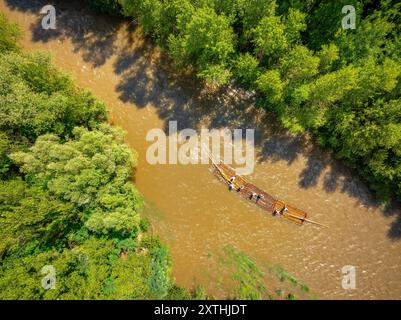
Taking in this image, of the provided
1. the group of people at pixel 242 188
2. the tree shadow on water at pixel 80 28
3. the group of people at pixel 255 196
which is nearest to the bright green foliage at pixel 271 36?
the group of people at pixel 242 188

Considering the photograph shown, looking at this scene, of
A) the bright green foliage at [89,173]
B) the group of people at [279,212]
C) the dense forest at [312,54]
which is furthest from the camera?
the group of people at [279,212]

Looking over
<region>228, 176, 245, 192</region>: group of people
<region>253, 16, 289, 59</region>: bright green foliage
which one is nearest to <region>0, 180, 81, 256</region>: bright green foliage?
<region>228, 176, 245, 192</region>: group of people

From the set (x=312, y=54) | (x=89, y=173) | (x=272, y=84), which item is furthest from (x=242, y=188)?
(x=89, y=173)

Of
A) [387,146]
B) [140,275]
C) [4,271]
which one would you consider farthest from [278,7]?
[4,271]

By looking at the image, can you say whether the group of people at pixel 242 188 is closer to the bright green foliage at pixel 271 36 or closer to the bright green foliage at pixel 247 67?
the bright green foliage at pixel 247 67

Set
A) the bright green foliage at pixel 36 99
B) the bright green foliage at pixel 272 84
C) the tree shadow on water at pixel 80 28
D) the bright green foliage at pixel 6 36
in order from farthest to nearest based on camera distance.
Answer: the tree shadow on water at pixel 80 28 < the bright green foliage at pixel 6 36 < the bright green foliage at pixel 272 84 < the bright green foliage at pixel 36 99

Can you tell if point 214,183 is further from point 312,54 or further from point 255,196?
point 312,54
